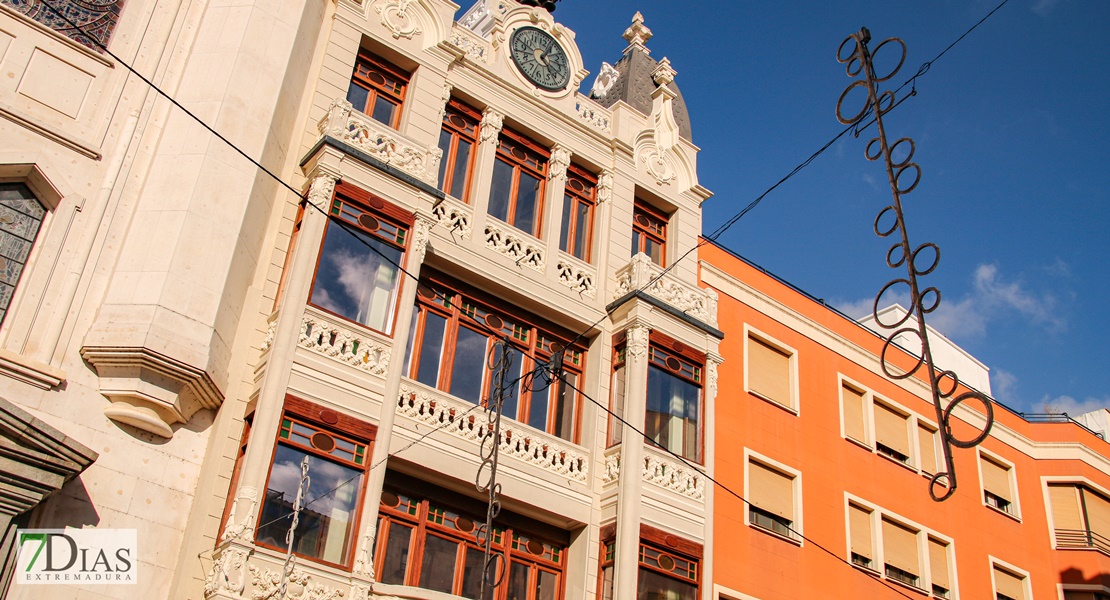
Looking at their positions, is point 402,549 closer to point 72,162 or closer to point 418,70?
point 72,162

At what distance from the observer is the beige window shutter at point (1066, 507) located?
27859 millimetres

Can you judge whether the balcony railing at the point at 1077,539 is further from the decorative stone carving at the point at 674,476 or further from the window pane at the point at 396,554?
the window pane at the point at 396,554

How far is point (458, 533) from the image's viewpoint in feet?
56.6

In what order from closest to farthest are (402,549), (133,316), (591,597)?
(133,316) → (402,549) → (591,597)

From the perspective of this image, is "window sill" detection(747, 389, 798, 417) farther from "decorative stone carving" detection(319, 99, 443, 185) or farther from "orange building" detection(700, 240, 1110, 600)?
"decorative stone carving" detection(319, 99, 443, 185)

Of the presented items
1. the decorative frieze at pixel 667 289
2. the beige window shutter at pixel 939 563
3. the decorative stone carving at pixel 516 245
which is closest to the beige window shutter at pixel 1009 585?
the beige window shutter at pixel 939 563

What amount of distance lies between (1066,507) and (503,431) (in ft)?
58.5

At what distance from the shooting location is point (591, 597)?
58.0 ft

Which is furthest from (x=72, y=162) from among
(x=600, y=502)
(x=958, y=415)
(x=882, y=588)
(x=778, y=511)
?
(x=958, y=415)

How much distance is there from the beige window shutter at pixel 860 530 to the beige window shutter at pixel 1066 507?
792 centimetres

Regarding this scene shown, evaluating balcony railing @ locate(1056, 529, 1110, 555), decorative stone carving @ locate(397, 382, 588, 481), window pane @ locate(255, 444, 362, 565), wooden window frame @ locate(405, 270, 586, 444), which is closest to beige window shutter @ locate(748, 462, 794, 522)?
wooden window frame @ locate(405, 270, 586, 444)

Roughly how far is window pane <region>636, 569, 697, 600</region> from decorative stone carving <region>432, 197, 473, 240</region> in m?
6.68

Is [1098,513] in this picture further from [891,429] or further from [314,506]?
[314,506]

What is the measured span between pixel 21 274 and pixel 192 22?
5.12 metres
